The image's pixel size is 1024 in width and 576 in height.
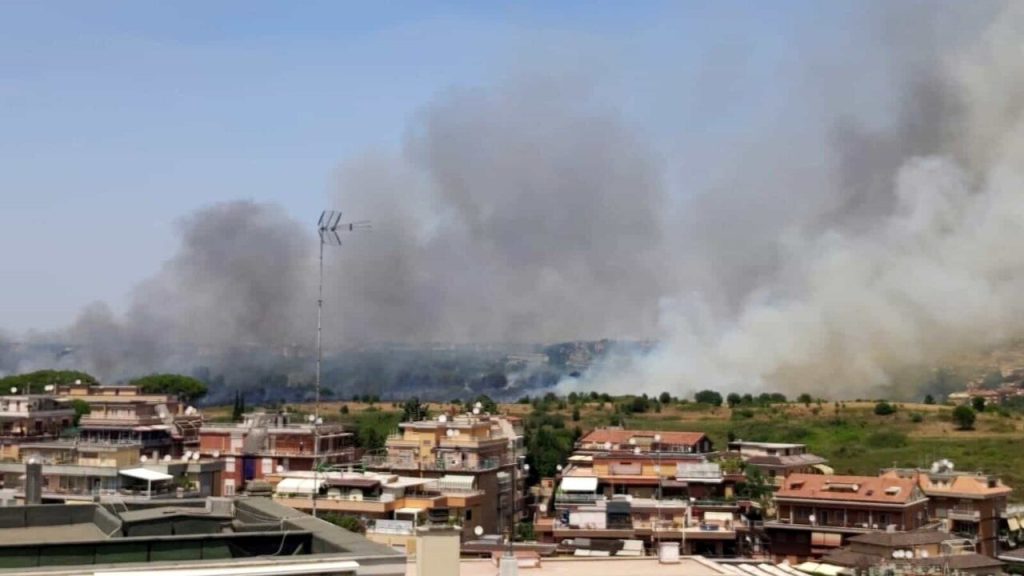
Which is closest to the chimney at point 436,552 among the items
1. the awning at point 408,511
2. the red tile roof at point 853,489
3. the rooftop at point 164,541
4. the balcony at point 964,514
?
the rooftop at point 164,541

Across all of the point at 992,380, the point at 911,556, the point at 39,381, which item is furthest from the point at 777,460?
the point at 992,380

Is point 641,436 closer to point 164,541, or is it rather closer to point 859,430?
point 859,430

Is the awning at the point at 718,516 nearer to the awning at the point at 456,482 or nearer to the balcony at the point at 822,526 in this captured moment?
the balcony at the point at 822,526

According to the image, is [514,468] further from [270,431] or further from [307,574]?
[307,574]

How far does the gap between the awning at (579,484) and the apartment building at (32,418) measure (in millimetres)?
17200

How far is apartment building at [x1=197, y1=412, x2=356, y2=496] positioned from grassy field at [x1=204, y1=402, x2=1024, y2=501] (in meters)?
16.3

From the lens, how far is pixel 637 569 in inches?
615

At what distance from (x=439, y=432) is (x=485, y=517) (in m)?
2.93

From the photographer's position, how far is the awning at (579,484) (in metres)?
32.0

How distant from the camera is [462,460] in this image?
3397cm

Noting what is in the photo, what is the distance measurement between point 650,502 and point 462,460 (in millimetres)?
5594

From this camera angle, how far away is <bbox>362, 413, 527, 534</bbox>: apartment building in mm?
33594

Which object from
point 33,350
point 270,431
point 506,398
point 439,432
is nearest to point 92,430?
point 270,431

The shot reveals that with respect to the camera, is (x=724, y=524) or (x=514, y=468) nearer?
(x=724, y=524)
